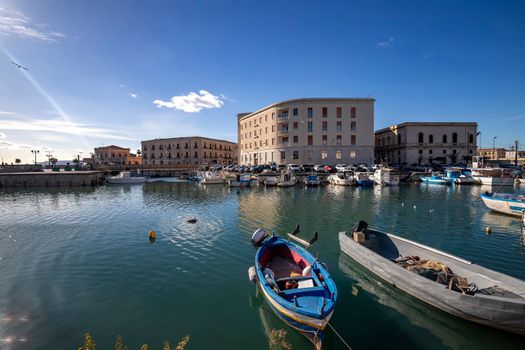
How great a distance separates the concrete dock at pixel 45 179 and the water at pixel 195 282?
38.0 metres

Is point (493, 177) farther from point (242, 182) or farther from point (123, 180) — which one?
point (123, 180)

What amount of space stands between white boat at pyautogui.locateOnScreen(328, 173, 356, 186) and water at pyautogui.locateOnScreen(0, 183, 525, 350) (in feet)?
74.7

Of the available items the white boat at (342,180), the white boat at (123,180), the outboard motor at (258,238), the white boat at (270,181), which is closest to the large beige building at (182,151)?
the white boat at (123,180)

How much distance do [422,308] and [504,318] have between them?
7.05 ft

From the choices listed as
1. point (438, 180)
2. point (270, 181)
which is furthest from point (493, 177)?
point (270, 181)

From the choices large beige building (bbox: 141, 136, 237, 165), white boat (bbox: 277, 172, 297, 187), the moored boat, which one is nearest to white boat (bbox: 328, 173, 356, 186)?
white boat (bbox: 277, 172, 297, 187)

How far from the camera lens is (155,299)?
9.87 meters

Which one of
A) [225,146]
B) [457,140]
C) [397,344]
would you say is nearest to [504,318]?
[397,344]

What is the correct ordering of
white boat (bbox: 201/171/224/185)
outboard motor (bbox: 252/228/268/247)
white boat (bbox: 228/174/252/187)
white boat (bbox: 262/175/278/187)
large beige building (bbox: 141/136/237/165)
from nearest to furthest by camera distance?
outboard motor (bbox: 252/228/268/247) → white boat (bbox: 262/175/278/187) → white boat (bbox: 228/174/252/187) → white boat (bbox: 201/171/224/185) → large beige building (bbox: 141/136/237/165)

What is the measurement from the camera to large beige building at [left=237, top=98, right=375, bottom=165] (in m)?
65.1

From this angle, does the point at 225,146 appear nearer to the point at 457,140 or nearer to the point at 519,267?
the point at 457,140

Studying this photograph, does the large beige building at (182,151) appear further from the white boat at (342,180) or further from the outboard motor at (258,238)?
the outboard motor at (258,238)

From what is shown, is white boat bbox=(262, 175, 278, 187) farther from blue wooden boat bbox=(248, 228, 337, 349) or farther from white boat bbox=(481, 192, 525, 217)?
blue wooden boat bbox=(248, 228, 337, 349)

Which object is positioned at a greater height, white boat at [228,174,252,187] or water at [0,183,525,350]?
white boat at [228,174,252,187]
